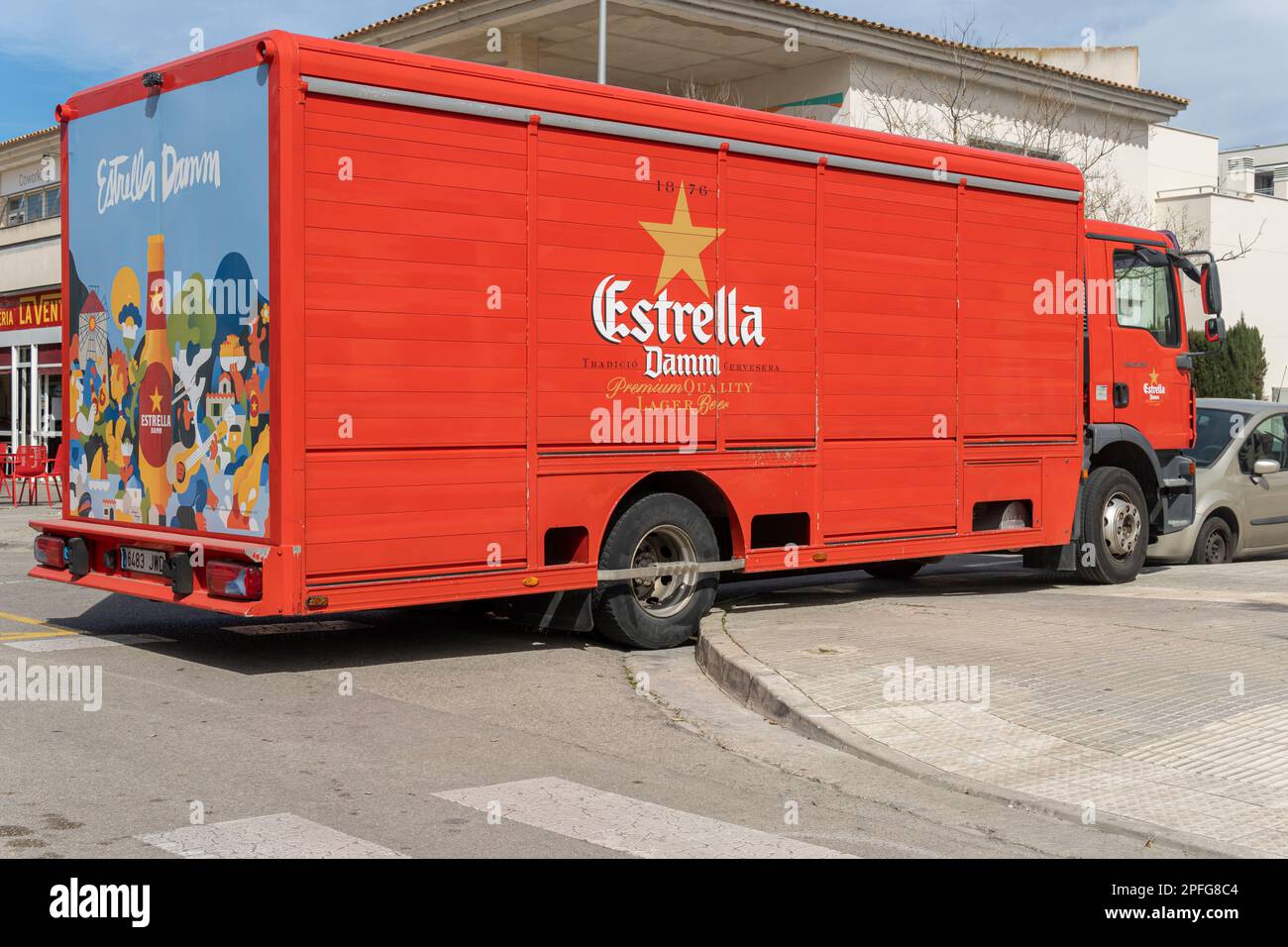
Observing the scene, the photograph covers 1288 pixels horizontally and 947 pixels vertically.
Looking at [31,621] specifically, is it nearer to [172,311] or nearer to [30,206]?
[172,311]

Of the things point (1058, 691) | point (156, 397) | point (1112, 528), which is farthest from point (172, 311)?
point (1112, 528)

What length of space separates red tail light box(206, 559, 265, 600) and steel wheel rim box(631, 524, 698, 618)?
2.79m

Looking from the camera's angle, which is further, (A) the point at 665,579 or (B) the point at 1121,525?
(B) the point at 1121,525

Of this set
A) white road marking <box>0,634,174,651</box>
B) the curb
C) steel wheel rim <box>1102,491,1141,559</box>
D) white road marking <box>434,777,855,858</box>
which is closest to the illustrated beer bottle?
white road marking <box>0,634,174,651</box>

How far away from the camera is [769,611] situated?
11312mm

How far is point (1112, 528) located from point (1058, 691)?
211 inches

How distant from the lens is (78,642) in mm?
9695

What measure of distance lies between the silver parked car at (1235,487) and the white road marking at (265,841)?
11324 mm

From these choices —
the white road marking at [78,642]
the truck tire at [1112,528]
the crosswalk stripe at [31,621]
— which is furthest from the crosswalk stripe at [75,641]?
the truck tire at [1112,528]

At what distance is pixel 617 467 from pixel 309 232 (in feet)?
8.53

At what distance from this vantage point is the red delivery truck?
828cm

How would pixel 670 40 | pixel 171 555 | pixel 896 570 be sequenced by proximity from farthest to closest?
pixel 670 40
pixel 896 570
pixel 171 555

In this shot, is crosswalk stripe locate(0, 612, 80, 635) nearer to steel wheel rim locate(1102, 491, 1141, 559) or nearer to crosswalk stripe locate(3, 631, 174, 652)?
crosswalk stripe locate(3, 631, 174, 652)
